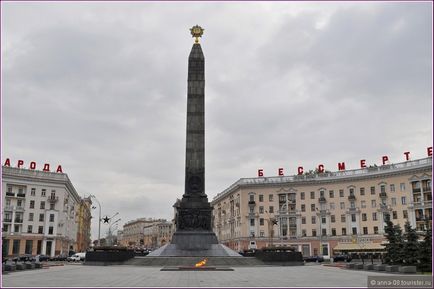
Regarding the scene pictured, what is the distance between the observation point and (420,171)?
66938mm

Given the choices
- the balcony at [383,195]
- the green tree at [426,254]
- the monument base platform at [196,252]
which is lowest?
the monument base platform at [196,252]

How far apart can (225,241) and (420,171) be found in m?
44.7

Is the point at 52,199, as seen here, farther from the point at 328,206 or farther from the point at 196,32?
the point at 328,206

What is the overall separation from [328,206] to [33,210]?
5197 cm

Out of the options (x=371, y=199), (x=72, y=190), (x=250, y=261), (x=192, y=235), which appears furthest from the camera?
(x=72, y=190)

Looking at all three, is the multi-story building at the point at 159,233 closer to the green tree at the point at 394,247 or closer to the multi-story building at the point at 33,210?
the multi-story building at the point at 33,210

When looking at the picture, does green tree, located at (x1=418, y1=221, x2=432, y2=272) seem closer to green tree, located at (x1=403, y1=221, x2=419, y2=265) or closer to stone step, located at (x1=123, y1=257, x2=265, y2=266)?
green tree, located at (x1=403, y1=221, x2=419, y2=265)

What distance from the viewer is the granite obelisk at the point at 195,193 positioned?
35406 mm

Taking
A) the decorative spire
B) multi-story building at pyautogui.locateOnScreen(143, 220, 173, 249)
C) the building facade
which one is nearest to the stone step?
the decorative spire

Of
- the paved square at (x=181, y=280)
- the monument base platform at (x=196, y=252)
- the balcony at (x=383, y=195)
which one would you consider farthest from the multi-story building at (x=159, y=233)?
the paved square at (x=181, y=280)

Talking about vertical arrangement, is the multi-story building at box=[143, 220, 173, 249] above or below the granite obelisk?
below

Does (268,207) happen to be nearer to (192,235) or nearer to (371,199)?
(371,199)

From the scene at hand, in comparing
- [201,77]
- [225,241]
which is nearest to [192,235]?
[201,77]

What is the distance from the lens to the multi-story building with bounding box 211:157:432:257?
225 feet
